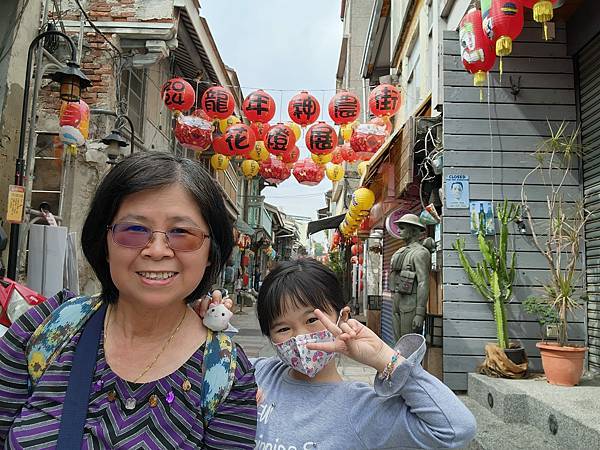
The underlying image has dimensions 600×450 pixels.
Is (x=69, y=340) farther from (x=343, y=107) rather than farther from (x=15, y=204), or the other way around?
(x=343, y=107)

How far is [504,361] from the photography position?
498cm

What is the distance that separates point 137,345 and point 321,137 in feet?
29.3

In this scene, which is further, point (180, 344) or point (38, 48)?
point (38, 48)

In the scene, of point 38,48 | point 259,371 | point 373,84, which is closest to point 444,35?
point 38,48

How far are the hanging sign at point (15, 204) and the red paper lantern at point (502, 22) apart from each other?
4.97m

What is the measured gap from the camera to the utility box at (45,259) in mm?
5523

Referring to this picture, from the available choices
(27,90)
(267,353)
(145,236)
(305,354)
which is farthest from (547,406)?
(27,90)

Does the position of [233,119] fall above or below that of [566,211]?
above

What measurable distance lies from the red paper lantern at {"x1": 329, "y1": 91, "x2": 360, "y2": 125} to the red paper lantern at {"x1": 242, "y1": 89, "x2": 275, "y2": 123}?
1.26m

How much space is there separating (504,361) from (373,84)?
1339cm

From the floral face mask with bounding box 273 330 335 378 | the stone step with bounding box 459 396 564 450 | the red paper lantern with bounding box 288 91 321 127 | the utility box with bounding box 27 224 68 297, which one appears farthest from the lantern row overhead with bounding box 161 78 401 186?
the floral face mask with bounding box 273 330 335 378

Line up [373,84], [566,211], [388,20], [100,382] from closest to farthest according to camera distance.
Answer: [100,382] < [566,211] < [388,20] < [373,84]

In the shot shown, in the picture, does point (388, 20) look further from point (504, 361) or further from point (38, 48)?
point (504, 361)

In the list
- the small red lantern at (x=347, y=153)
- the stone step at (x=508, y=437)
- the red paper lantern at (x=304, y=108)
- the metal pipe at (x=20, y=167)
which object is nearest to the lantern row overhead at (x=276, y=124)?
the red paper lantern at (x=304, y=108)
